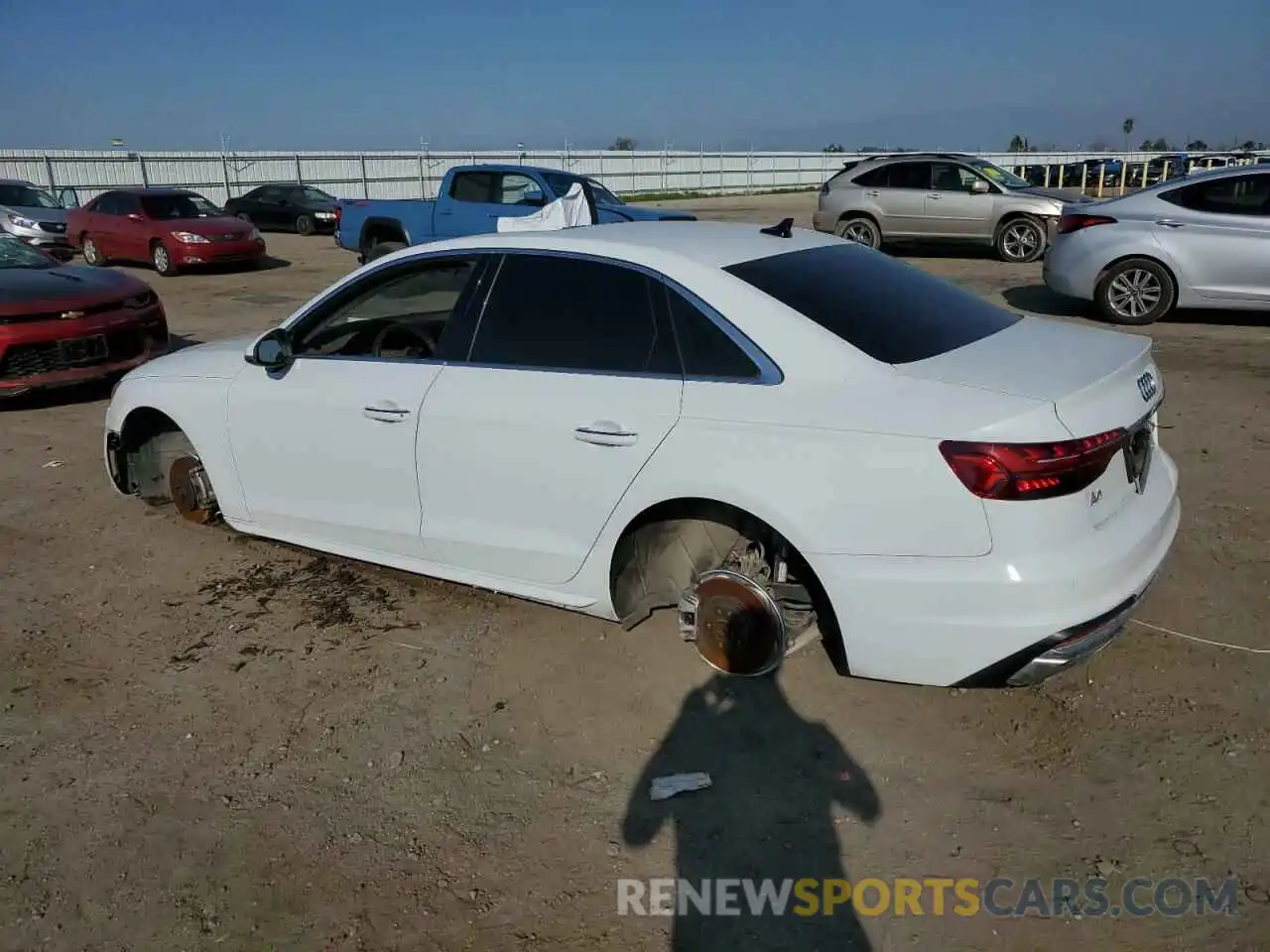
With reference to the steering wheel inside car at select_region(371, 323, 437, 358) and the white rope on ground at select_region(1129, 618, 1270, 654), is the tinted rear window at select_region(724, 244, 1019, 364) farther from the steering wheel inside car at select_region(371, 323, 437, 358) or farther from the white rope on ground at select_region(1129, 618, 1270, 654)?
the steering wheel inside car at select_region(371, 323, 437, 358)

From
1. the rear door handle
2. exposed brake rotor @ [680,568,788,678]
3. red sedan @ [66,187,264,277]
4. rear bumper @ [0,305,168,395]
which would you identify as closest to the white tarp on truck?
the rear door handle

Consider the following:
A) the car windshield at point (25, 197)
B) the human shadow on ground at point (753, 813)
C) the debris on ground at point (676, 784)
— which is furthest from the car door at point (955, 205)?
the car windshield at point (25, 197)

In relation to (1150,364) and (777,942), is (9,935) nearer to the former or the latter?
(777,942)

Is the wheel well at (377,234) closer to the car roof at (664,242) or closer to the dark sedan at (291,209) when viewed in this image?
the dark sedan at (291,209)

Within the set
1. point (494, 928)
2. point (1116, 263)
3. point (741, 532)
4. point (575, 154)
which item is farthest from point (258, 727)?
point (575, 154)

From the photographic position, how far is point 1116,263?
33.9 feet

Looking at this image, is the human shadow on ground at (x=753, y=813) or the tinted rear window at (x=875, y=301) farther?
the tinted rear window at (x=875, y=301)

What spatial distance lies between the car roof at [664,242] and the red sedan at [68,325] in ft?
17.2

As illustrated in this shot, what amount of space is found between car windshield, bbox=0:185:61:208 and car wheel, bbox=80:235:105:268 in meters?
2.06

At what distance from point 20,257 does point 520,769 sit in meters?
8.40

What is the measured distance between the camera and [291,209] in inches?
1061

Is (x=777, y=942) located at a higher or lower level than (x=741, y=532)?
lower

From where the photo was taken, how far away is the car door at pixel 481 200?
1481 cm

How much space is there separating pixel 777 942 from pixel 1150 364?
94.4 inches
